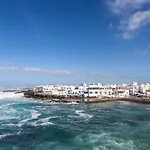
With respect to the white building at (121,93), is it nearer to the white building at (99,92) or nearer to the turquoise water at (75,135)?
the white building at (99,92)

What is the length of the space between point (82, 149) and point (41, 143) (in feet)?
16.5

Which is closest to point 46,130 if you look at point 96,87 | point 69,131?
point 69,131

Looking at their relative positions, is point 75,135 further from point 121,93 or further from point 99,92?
point 121,93

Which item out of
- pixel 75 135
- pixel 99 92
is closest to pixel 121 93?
pixel 99 92

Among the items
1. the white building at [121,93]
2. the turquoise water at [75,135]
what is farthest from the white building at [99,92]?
the turquoise water at [75,135]

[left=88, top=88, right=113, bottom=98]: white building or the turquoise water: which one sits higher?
[left=88, top=88, right=113, bottom=98]: white building

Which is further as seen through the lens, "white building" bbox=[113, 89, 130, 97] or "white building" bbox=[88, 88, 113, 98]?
"white building" bbox=[113, 89, 130, 97]

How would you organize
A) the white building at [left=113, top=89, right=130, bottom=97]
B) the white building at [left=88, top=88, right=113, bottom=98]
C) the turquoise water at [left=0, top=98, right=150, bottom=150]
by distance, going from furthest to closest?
the white building at [left=113, top=89, right=130, bottom=97] → the white building at [left=88, top=88, right=113, bottom=98] → the turquoise water at [left=0, top=98, right=150, bottom=150]

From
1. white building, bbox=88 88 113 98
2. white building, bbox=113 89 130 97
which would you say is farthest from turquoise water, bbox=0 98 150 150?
white building, bbox=113 89 130 97

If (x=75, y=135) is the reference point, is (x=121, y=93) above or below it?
above

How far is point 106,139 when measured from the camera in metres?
31.1

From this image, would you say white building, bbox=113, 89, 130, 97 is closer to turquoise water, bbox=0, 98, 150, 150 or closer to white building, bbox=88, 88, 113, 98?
white building, bbox=88, 88, 113, 98

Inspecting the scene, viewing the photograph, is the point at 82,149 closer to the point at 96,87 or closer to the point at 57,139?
the point at 57,139

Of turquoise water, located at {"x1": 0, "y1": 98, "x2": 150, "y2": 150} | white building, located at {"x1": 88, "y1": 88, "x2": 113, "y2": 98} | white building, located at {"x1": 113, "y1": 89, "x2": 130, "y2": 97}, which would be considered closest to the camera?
turquoise water, located at {"x1": 0, "y1": 98, "x2": 150, "y2": 150}
